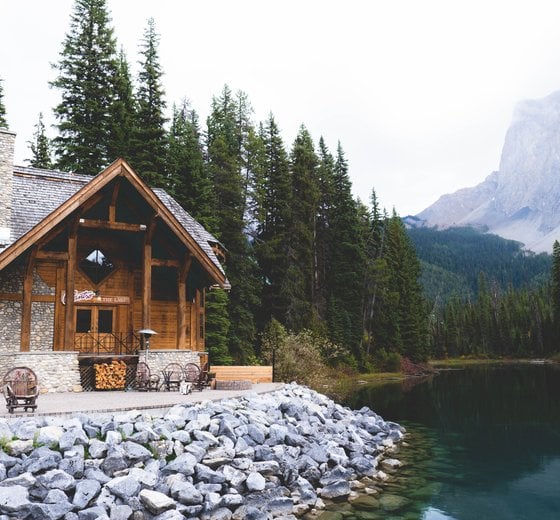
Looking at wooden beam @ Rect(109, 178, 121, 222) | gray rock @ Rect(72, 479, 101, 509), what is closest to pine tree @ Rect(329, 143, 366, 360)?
wooden beam @ Rect(109, 178, 121, 222)

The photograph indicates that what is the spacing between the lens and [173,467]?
10664 millimetres

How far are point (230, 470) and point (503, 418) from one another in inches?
712

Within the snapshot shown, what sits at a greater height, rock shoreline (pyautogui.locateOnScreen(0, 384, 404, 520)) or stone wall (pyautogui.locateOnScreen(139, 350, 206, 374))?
stone wall (pyautogui.locateOnScreen(139, 350, 206, 374))

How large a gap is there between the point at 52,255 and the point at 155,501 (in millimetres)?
11162

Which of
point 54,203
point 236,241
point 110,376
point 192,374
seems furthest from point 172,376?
point 236,241

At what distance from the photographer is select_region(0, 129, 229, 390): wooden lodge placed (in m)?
17.9

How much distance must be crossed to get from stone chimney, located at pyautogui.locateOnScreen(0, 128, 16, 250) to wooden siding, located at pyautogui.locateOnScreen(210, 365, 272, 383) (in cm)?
875

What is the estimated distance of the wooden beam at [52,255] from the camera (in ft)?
59.5

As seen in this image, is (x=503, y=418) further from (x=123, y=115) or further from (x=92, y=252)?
(x=123, y=115)

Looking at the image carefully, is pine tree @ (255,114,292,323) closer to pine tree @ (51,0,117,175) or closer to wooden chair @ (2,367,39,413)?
pine tree @ (51,0,117,175)

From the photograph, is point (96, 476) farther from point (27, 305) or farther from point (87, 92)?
point (87, 92)

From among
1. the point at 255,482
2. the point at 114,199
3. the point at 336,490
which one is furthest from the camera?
the point at 114,199

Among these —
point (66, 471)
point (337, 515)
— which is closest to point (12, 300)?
point (66, 471)

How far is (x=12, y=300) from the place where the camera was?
1836cm
